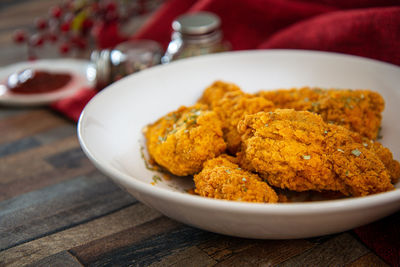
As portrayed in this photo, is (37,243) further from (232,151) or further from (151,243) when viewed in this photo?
(232,151)

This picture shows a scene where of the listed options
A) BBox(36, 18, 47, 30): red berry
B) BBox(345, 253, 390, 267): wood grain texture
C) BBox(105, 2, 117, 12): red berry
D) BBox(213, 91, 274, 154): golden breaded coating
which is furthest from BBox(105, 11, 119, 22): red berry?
BBox(345, 253, 390, 267): wood grain texture

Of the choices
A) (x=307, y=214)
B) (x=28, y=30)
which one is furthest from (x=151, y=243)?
(x=28, y=30)

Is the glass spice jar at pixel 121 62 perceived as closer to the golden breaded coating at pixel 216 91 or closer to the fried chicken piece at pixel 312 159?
the golden breaded coating at pixel 216 91

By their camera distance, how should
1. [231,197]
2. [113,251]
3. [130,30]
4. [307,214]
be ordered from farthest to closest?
[130,30] → [113,251] → [231,197] → [307,214]

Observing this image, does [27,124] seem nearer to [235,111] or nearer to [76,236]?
[76,236]

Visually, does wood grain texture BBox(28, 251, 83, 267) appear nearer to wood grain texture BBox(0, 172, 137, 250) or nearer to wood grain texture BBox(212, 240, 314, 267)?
wood grain texture BBox(0, 172, 137, 250)

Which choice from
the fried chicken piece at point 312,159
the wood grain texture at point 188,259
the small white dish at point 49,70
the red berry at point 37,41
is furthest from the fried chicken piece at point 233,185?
the red berry at point 37,41
